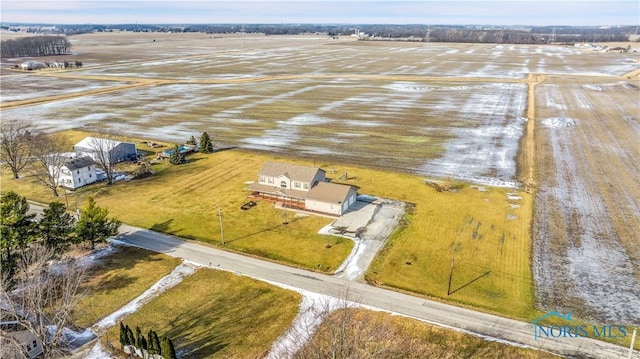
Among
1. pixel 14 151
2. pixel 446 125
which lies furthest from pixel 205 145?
pixel 446 125

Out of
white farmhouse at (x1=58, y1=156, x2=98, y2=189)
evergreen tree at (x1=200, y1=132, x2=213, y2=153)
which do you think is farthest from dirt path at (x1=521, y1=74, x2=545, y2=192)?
white farmhouse at (x1=58, y1=156, x2=98, y2=189)

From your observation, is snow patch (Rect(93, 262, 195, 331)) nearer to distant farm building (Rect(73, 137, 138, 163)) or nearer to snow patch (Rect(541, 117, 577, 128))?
distant farm building (Rect(73, 137, 138, 163))

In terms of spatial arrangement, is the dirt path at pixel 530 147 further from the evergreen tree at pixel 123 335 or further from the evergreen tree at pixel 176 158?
the evergreen tree at pixel 176 158

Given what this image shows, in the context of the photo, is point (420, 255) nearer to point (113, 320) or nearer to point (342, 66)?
point (113, 320)

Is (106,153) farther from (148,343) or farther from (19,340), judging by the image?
(148,343)

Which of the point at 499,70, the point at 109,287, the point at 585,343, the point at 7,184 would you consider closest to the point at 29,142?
the point at 7,184
